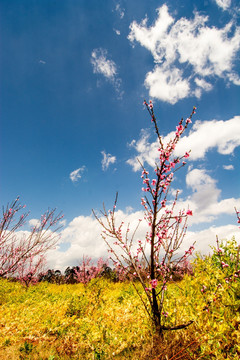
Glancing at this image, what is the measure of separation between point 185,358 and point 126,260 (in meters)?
1.61

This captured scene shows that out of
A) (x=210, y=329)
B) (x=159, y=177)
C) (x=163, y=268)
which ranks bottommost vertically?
(x=210, y=329)

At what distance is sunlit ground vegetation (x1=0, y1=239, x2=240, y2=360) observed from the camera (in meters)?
2.49

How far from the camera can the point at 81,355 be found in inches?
147

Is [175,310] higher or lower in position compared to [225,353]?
higher

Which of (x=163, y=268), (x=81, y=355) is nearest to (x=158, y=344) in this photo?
(x=163, y=268)

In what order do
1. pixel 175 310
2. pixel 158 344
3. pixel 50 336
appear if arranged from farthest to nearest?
pixel 50 336 → pixel 175 310 → pixel 158 344

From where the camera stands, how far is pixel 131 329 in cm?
408

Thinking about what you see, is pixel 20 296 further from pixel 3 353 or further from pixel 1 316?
pixel 3 353

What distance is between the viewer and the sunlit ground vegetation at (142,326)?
2.49m

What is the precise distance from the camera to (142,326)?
4.00 meters

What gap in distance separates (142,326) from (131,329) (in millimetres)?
279

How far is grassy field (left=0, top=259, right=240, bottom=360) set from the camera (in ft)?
8.07

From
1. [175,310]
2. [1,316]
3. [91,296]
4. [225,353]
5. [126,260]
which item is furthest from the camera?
[91,296]

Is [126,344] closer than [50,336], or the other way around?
[126,344]
